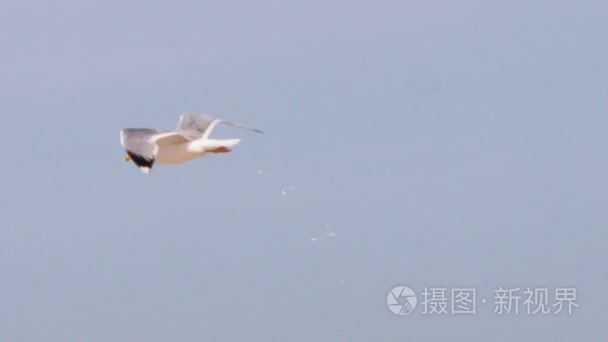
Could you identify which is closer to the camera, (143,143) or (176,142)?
(143,143)

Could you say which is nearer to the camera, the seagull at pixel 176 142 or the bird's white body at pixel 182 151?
the seagull at pixel 176 142

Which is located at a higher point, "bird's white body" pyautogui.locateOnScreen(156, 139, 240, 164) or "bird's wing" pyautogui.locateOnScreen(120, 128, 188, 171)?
"bird's wing" pyautogui.locateOnScreen(120, 128, 188, 171)

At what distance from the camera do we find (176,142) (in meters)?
19.5

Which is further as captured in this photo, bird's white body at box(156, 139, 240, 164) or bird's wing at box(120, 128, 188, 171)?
bird's white body at box(156, 139, 240, 164)

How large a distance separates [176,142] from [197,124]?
3.67 ft

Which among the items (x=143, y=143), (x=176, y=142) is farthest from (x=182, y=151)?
(x=143, y=143)

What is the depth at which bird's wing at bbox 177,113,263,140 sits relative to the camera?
2008 cm

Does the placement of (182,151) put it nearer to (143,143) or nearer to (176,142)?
(176,142)

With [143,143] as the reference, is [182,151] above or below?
below

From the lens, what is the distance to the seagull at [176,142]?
1764 cm

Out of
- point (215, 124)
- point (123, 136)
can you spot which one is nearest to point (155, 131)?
point (123, 136)

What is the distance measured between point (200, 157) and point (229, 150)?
499 mm

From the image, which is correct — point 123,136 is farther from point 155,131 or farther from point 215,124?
point 215,124

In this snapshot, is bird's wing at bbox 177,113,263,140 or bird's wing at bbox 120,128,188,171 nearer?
bird's wing at bbox 120,128,188,171
